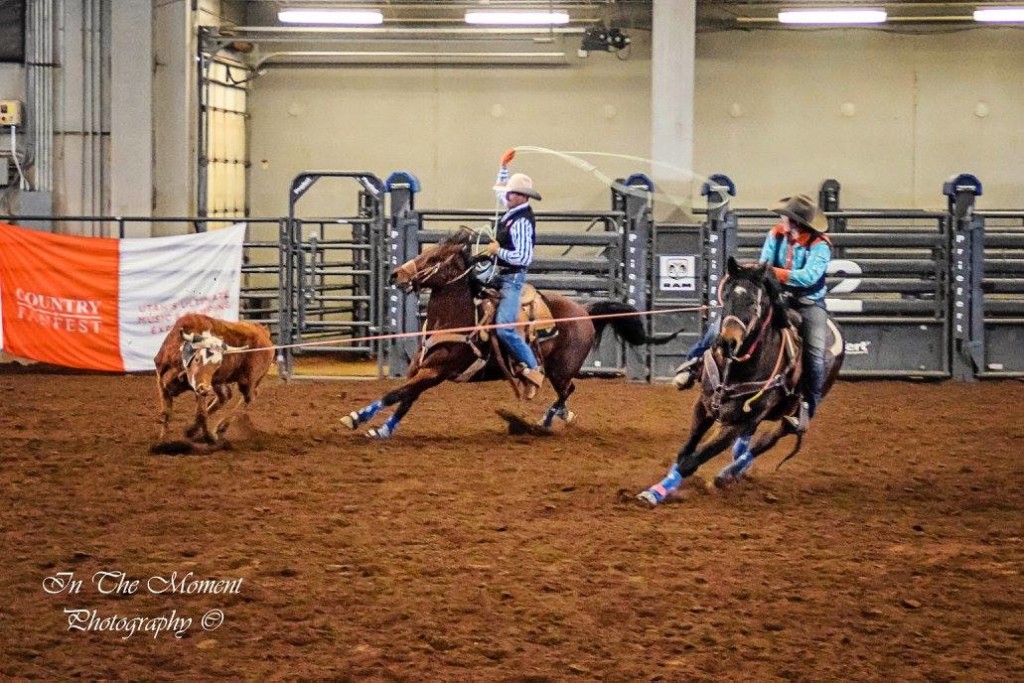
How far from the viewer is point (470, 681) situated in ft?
13.5

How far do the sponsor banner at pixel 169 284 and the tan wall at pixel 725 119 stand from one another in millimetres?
5722

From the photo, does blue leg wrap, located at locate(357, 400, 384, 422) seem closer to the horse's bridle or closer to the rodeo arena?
the rodeo arena

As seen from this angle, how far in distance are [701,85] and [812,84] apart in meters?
1.50

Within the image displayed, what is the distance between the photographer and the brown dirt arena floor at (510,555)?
14.3ft

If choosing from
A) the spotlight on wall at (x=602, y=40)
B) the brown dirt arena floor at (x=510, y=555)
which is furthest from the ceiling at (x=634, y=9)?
the brown dirt arena floor at (x=510, y=555)

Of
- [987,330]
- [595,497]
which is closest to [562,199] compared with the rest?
[987,330]

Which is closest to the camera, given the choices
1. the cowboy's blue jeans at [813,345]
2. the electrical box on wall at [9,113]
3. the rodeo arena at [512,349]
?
the rodeo arena at [512,349]

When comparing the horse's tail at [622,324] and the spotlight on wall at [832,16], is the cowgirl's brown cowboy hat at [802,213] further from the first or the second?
the spotlight on wall at [832,16]

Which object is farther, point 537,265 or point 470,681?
point 537,265

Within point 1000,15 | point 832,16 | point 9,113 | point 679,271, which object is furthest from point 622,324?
point 1000,15

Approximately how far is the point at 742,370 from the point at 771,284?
1.54 ft

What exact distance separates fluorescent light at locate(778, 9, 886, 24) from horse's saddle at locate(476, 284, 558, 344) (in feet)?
29.0

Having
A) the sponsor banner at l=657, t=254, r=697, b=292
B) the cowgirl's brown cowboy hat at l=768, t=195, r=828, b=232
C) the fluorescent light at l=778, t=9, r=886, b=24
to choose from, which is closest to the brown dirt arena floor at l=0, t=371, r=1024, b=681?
the cowgirl's brown cowboy hat at l=768, t=195, r=828, b=232

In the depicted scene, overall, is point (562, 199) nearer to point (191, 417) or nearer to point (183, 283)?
point (183, 283)
